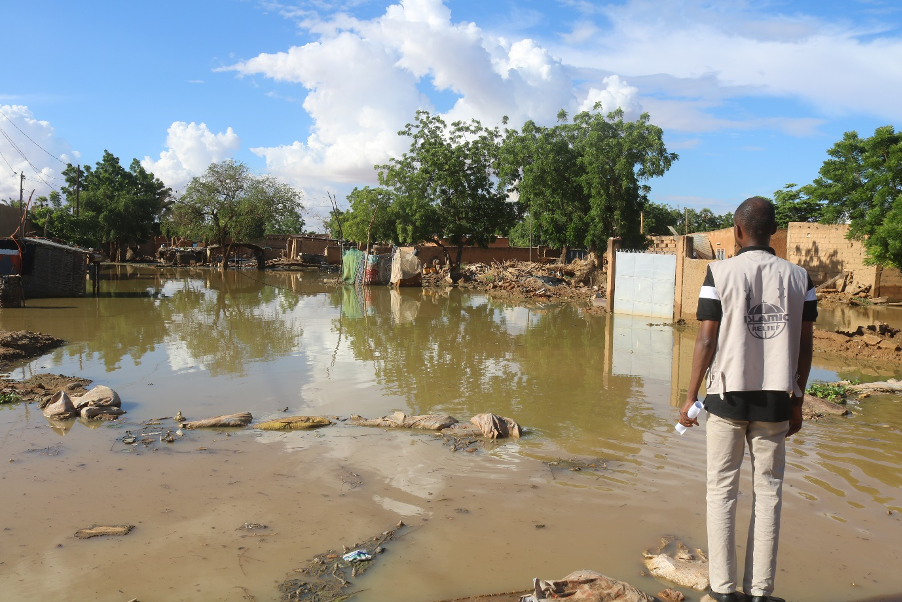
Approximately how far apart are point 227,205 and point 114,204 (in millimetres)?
9959

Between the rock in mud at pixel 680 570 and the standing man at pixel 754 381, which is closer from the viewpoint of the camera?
the standing man at pixel 754 381

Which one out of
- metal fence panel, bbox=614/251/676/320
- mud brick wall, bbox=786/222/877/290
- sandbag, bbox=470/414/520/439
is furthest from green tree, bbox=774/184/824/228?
sandbag, bbox=470/414/520/439

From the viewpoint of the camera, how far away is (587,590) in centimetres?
311

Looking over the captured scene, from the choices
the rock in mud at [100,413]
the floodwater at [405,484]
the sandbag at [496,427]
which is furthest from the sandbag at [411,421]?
the rock in mud at [100,413]

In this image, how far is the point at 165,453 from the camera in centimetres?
571

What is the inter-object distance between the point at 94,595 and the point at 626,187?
2514 centimetres

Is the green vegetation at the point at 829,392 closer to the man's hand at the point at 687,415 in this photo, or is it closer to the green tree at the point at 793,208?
the man's hand at the point at 687,415

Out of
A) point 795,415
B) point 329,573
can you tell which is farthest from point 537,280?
point 795,415

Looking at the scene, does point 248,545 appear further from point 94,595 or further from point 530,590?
point 530,590

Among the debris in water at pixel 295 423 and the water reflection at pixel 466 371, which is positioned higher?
the water reflection at pixel 466 371

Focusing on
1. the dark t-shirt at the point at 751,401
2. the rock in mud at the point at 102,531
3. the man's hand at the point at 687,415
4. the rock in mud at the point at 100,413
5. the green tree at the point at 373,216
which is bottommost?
the rock in mud at the point at 102,531

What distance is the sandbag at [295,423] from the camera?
6484 millimetres

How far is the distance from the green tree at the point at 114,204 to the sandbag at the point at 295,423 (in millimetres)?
36265

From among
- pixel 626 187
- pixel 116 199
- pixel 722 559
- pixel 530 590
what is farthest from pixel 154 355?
pixel 116 199
